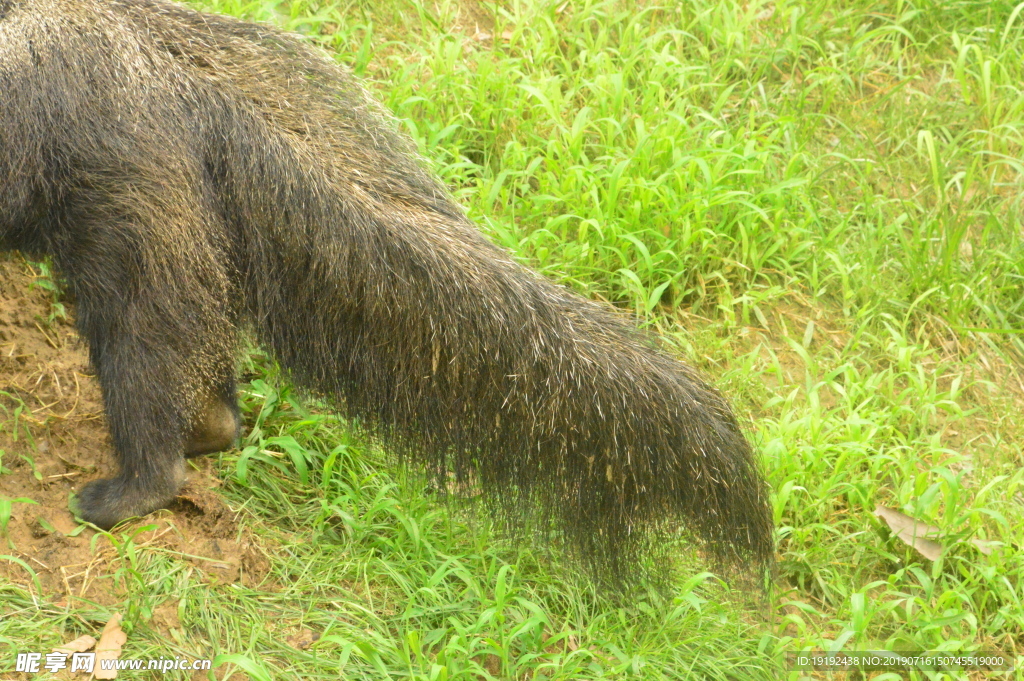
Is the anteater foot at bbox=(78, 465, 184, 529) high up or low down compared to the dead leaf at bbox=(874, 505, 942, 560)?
down

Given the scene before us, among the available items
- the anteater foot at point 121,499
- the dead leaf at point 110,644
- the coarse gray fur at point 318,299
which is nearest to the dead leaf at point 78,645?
the dead leaf at point 110,644

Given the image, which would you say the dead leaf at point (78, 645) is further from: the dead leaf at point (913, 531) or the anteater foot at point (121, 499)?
the dead leaf at point (913, 531)

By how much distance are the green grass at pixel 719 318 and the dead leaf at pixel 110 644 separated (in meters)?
0.07

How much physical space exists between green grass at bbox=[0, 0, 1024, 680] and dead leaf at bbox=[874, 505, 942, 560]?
57 mm

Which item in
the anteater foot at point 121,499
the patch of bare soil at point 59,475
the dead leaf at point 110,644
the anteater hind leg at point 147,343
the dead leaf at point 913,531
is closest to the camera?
the dead leaf at point 110,644

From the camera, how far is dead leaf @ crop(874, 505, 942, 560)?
14.2 ft

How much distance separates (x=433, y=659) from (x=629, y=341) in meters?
1.44

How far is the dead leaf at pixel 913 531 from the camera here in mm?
4336

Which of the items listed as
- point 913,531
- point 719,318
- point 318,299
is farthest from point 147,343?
point 913,531

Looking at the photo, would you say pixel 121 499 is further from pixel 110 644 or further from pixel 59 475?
pixel 110 644

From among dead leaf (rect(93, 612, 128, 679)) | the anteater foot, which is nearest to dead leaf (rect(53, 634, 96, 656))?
dead leaf (rect(93, 612, 128, 679))

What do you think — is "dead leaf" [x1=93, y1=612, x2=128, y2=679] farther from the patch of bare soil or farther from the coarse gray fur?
the coarse gray fur

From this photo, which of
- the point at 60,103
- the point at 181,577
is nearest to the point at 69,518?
the point at 181,577

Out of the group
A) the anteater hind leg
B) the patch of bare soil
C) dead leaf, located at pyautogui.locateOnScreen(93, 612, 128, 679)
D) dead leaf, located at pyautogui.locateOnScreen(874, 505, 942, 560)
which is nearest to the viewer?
dead leaf, located at pyautogui.locateOnScreen(93, 612, 128, 679)
